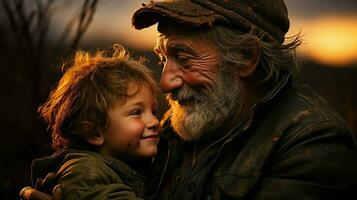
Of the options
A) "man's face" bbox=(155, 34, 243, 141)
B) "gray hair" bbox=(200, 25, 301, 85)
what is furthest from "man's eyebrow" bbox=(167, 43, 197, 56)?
"gray hair" bbox=(200, 25, 301, 85)

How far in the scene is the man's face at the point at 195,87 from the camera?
449cm

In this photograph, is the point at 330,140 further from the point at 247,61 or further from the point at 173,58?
the point at 173,58

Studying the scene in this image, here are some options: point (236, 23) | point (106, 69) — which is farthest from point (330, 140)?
point (106, 69)

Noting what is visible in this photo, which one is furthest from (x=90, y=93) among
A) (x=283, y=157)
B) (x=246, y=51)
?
(x=283, y=157)

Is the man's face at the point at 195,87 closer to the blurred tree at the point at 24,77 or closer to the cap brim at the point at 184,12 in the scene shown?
the cap brim at the point at 184,12

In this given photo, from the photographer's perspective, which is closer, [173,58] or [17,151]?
[173,58]

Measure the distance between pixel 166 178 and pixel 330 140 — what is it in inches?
44.1

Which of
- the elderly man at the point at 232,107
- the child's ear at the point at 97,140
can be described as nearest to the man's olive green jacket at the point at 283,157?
the elderly man at the point at 232,107

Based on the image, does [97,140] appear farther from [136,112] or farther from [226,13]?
[226,13]

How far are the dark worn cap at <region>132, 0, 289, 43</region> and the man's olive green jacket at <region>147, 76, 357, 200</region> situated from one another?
445 mm

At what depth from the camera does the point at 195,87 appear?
455 cm

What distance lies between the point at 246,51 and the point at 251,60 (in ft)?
0.20

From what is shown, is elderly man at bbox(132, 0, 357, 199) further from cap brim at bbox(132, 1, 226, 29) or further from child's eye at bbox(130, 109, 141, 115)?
child's eye at bbox(130, 109, 141, 115)

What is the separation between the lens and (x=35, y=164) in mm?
4328
